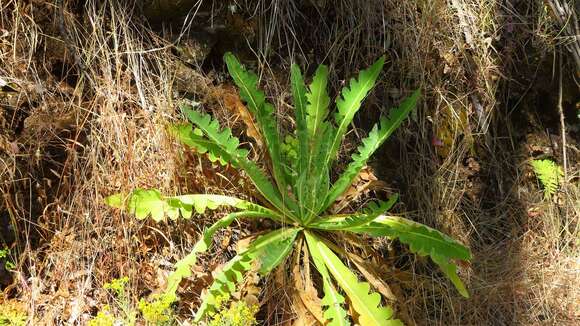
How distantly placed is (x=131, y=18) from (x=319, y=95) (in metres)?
1.06

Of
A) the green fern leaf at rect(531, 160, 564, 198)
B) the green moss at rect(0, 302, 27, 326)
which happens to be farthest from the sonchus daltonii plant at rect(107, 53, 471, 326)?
the green fern leaf at rect(531, 160, 564, 198)

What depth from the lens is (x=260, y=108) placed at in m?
3.10

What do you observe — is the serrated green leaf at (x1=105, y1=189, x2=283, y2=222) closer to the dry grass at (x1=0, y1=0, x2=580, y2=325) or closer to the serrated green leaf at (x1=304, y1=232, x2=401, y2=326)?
the dry grass at (x1=0, y1=0, x2=580, y2=325)

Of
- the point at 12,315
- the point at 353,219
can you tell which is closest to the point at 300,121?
the point at 353,219

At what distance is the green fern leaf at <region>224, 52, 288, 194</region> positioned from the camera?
309cm

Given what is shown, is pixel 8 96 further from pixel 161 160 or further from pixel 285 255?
pixel 285 255

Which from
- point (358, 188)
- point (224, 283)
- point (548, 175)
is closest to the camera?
point (224, 283)

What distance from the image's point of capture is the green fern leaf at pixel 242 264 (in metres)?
2.75

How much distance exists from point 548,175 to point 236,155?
1.92 meters

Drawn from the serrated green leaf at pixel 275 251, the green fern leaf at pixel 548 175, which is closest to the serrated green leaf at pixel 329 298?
the serrated green leaf at pixel 275 251

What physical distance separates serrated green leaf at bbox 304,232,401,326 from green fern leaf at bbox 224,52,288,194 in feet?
1.14

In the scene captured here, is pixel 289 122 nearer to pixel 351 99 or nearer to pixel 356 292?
pixel 351 99

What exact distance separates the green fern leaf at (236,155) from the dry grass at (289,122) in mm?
198

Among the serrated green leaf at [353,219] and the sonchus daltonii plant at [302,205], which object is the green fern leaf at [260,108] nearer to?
the sonchus daltonii plant at [302,205]
